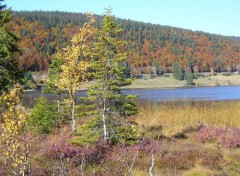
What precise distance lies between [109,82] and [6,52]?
9183 millimetres

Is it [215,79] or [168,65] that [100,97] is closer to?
[215,79]

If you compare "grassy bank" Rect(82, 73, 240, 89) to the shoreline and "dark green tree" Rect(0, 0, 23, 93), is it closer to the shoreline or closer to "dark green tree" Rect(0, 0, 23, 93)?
the shoreline

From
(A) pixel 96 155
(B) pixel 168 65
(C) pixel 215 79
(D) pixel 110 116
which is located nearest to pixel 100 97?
(D) pixel 110 116

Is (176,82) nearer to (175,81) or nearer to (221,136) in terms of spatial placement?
(175,81)

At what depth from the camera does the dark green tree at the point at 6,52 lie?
22.4 meters

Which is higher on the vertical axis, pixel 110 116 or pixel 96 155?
pixel 110 116

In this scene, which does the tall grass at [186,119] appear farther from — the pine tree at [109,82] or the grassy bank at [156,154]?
the pine tree at [109,82]

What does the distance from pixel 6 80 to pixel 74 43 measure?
8.17 m

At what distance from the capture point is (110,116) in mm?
16625

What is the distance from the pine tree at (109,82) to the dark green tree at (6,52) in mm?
8004

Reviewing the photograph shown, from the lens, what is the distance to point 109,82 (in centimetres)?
1642

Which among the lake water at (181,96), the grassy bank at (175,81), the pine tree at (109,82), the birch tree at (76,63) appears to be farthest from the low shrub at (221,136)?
the grassy bank at (175,81)

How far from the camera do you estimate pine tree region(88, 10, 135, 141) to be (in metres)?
16.4

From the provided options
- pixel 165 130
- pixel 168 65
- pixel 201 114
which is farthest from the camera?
pixel 168 65
